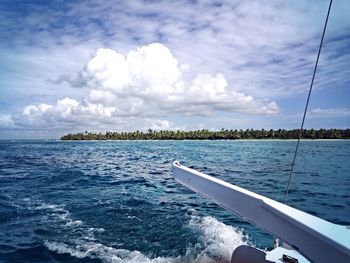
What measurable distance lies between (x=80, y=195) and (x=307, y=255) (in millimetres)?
12025

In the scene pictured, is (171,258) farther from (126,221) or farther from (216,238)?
(126,221)

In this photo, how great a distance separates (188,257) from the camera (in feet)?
21.3

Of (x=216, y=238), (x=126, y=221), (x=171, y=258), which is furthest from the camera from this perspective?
(x=126, y=221)

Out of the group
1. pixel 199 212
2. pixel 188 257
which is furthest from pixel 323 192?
pixel 188 257

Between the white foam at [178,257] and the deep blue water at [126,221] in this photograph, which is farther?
the deep blue water at [126,221]

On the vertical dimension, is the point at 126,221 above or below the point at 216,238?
below

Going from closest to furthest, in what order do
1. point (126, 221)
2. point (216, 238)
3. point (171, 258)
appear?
1. point (171, 258)
2. point (216, 238)
3. point (126, 221)

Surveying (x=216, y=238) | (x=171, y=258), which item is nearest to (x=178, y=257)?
(x=171, y=258)

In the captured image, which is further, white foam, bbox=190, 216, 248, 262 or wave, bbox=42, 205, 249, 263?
white foam, bbox=190, 216, 248, 262

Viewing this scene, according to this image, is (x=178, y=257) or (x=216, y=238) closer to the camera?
(x=178, y=257)

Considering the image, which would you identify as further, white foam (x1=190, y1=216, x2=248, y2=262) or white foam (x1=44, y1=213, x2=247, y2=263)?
white foam (x1=190, y1=216, x2=248, y2=262)

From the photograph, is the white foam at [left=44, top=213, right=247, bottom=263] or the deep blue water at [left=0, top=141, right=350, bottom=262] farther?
the deep blue water at [left=0, top=141, right=350, bottom=262]

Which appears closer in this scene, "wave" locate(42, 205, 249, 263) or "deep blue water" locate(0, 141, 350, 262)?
"wave" locate(42, 205, 249, 263)

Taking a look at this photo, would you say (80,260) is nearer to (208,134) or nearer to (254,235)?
(254,235)
